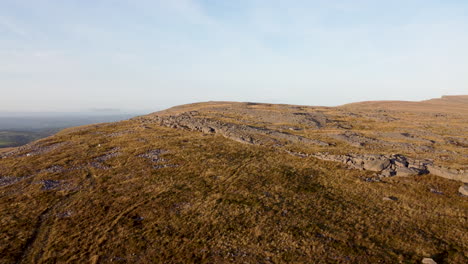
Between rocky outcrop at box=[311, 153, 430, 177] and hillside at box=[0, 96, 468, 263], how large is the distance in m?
0.19

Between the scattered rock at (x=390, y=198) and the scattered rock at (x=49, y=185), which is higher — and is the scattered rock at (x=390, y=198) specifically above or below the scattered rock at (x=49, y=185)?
below

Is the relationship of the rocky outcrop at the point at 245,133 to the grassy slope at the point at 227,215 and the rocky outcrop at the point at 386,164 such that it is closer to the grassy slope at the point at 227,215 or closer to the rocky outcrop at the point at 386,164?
the rocky outcrop at the point at 386,164

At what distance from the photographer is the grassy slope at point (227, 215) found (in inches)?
669

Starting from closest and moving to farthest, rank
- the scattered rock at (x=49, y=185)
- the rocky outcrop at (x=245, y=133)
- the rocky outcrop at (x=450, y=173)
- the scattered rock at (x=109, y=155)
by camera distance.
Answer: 1. the scattered rock at (x=49, y=185)
2. the rocky outcrop at (x=450, y=173)
3. the scattered rock at (x=109, y=155)
4. the rocky outcrop at (x=245, y=133)

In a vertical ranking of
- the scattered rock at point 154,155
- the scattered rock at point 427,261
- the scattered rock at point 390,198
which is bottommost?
the scattered rock at point 427,261

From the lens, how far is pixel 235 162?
122ft

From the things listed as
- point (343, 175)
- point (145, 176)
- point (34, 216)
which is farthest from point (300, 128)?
point (34, 216)

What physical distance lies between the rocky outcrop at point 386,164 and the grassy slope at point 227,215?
76.8 inches

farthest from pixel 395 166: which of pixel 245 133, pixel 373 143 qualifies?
pixel 245 133

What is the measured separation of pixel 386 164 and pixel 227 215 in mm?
25703

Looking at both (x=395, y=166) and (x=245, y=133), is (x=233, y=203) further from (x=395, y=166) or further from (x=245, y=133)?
(x=245, y=133)

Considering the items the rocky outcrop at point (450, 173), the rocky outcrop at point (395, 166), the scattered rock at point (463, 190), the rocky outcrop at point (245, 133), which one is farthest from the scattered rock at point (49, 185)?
the rocky outcrop at point (450, 173)

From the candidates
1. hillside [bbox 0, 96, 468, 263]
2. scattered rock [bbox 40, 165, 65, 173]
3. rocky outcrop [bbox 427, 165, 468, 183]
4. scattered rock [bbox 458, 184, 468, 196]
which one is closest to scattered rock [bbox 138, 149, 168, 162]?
hillside [bbox 0, 96, 468, 263]

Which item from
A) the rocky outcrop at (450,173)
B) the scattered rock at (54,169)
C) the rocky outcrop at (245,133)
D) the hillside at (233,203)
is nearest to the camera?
the hillside at (233,203)
